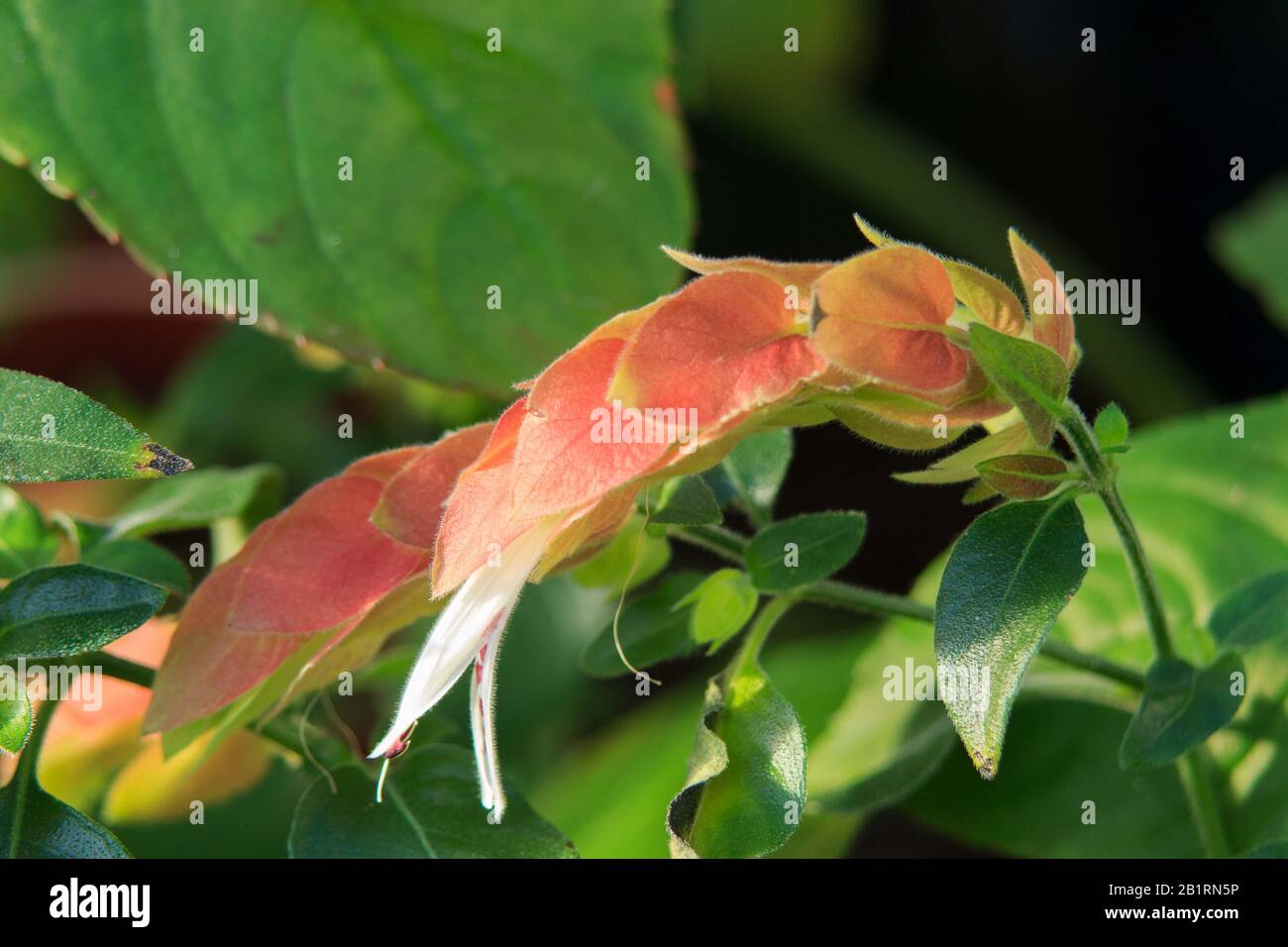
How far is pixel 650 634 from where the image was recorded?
47cm

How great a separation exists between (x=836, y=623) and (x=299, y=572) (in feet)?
2.71

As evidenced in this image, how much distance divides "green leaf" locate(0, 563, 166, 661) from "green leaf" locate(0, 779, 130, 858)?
0.05m

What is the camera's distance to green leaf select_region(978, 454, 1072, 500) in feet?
1.29

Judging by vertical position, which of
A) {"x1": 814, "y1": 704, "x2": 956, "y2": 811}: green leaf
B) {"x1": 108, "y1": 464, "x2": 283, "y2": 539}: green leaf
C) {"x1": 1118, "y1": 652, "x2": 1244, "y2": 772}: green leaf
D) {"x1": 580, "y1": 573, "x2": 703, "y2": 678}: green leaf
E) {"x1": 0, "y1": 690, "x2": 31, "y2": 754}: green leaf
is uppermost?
{"x1": 108, "y1": 464, "x2": 283, "y2": 539}: green leaf

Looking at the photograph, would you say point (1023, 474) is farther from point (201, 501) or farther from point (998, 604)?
point (201, 501)

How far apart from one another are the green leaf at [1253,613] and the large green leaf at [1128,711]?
0.28ft

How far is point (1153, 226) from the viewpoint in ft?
4.42

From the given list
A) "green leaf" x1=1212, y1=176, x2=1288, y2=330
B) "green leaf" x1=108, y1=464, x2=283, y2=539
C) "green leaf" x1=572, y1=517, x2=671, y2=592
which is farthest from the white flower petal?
"green leaf" x1=1212, y1=176, x2=1288, y2=330

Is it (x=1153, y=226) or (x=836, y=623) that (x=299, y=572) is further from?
(x=1153, y=226)

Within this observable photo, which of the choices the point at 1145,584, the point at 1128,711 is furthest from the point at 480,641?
the point at 1128,711

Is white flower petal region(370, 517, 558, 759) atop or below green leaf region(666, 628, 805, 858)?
atop

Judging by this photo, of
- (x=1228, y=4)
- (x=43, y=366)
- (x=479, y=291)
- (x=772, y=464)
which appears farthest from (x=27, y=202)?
(x=1228, y=4)

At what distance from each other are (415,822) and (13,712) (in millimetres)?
133

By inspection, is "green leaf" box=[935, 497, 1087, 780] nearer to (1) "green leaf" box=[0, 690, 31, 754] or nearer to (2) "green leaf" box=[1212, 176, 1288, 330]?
(1) "green leaf" box=[0, 690, 31, 754]
